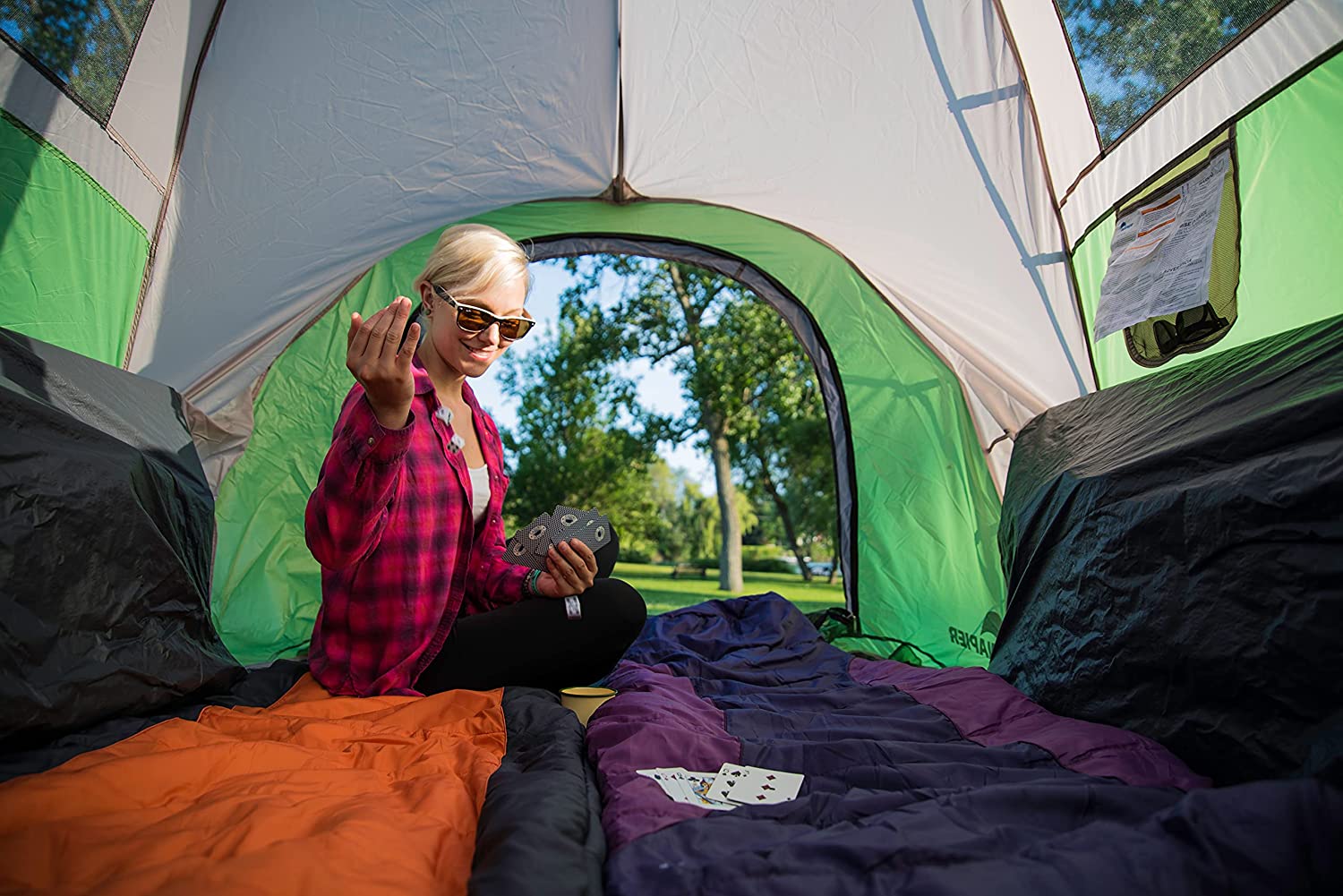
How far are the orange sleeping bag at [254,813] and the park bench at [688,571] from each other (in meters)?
10.7

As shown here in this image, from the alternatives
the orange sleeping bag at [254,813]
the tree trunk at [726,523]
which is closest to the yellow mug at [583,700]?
the orange sleeping bag at [254,813]

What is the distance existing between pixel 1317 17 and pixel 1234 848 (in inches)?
57.4

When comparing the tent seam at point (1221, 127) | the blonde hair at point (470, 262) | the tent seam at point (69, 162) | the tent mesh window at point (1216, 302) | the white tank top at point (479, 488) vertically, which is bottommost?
the white tank top at point (479, 488)

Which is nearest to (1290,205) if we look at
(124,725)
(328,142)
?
(124,725)

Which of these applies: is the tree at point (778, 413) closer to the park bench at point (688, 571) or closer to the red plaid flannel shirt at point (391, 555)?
the park bench at point (688, 571)

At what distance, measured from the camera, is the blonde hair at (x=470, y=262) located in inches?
68.8

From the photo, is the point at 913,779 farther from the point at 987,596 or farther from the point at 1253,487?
the point at 987,596

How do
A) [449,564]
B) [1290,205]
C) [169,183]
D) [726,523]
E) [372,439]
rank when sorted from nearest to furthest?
[372,439] < [1290,205] < [449,564] < [169,183] < [726,523]

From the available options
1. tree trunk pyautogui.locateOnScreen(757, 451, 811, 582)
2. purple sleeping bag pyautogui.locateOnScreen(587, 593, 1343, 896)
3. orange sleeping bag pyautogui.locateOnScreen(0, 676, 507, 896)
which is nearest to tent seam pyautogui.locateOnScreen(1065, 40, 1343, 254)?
purple sleeping bag pyautogui.locateOnScreen(587, 593, 1343, 896)

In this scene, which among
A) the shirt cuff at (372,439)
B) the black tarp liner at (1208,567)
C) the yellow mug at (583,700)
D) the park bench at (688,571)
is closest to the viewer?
the black tarp liner at (1208,567)

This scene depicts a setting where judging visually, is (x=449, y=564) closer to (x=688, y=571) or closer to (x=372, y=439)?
(x=372, y=439)

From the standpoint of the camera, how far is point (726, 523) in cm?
1076

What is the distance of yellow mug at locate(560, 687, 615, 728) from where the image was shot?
1648mm

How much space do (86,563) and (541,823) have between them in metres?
0.92
